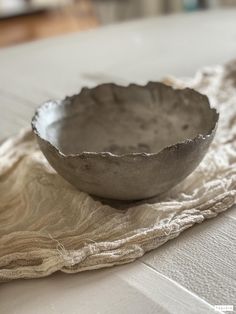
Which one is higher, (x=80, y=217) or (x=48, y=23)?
(x=48, y=23)

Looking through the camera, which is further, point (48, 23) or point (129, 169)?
point (48, 23)

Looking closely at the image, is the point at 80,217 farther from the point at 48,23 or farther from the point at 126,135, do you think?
the point at 48,23

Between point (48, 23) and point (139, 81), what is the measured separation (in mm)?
2743

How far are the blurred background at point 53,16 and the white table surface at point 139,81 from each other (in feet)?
4.12

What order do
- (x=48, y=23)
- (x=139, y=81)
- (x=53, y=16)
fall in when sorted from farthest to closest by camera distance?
(x=53, y=16)
(x=48, y=23)
(x=139, y=81)

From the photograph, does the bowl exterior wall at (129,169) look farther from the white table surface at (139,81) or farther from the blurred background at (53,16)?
the blurred background at (53,16)

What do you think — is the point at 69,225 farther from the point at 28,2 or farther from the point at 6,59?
the point at 28,2

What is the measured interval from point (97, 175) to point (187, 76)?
647 mm

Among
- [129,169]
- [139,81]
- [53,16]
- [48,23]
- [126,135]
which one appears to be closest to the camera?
[129,169]

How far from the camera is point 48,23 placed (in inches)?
150

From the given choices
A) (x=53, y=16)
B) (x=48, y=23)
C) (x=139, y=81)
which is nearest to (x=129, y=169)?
(x=139, y=81)

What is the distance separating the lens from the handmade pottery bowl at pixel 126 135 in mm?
Answer: 660

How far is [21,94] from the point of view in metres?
1.19

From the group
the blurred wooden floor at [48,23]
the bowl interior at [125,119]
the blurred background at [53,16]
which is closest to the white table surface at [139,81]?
the bowl interior at [125,119]
